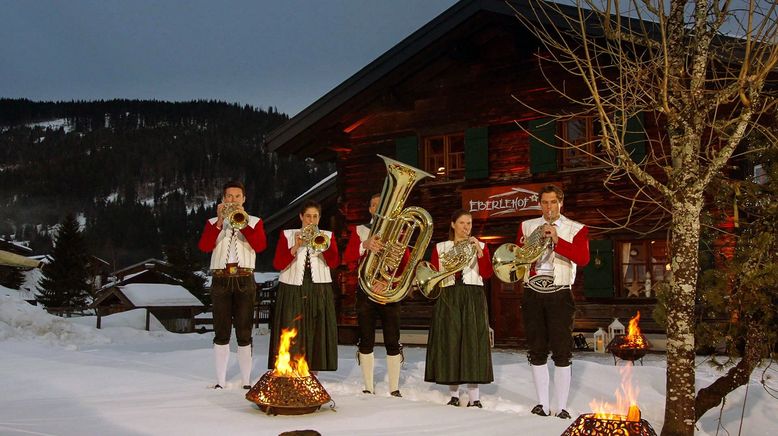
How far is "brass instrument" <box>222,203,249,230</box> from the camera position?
21.4 feet

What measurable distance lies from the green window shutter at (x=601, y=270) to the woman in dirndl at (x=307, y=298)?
683 centimetres

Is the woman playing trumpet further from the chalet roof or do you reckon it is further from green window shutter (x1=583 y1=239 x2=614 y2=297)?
the chalet roof

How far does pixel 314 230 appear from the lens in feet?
21.9

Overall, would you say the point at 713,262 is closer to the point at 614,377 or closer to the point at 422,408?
the point at 614,377

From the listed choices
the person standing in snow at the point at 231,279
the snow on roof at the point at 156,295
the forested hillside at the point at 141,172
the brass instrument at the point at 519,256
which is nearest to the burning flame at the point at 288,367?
the person standing in snow at the point at 231,279

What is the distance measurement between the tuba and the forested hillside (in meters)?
79.6

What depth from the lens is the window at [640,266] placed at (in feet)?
40.3

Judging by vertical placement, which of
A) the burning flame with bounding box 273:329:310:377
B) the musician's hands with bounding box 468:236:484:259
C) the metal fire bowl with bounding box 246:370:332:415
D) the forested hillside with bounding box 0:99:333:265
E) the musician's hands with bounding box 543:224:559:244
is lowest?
the metal fire bowl with bounding box 246:370:332:415

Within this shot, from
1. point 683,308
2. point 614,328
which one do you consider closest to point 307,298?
point 683,308

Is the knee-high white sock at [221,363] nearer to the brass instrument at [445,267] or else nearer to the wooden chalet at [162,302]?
the brass instrument at [445,267]

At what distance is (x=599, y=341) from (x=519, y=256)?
268 inches

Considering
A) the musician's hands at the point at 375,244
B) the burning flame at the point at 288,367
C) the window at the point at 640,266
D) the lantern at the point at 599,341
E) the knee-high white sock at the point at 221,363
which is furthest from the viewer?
the window at the point at 640,266

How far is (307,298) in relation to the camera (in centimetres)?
689

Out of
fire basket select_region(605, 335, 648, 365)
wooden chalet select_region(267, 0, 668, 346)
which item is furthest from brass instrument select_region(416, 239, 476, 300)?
wooden chalet select_region(267, 0, 668, 346)
